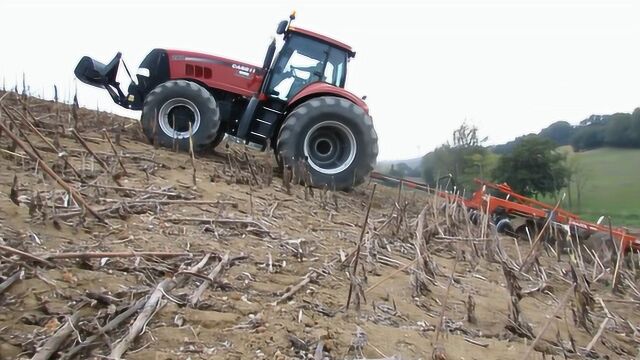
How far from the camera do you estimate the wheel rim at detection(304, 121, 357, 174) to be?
25.8ft

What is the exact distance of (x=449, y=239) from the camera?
5152 mm

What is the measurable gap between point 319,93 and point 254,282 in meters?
5.15

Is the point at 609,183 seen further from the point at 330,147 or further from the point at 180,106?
the point at 180,106

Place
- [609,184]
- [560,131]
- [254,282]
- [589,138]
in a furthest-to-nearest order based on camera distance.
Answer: [560,131], [589,138], [609,184], [254,282]

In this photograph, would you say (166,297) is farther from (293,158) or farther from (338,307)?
(293,158)

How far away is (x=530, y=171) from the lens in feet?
87.6

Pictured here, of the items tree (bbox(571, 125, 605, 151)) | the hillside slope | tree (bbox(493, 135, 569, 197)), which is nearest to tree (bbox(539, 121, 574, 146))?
tree (bbox(571, 125, 605, 151))

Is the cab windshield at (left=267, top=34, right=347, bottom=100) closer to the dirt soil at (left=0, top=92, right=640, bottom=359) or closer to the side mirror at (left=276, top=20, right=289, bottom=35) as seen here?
the side mirror at (left=276, top=20, right=289, bottom=35)

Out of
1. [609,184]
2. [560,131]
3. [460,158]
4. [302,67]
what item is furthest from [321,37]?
[560,131]

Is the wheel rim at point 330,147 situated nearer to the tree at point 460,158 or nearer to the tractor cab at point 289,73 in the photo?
the tractor cab at point 289,73

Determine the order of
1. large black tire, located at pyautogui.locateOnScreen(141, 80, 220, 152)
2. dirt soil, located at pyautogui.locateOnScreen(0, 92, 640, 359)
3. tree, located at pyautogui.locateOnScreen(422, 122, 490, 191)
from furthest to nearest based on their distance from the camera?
tree, located at pyautogui.locateOnScreen(422, 122, 490, 191) < large black tire, located at pyautogui.locateOnScreen(141, 80, 220, 152) < dirt soil, located at pyautogui.locateOnScreen(0, 92, 640, 359)

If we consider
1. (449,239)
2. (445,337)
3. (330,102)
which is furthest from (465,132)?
(445,337)

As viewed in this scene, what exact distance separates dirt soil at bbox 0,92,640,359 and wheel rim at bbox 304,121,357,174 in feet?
7.53

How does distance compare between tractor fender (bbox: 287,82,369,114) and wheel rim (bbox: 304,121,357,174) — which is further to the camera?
tractor fender (bbox: 287,82,369,114)
